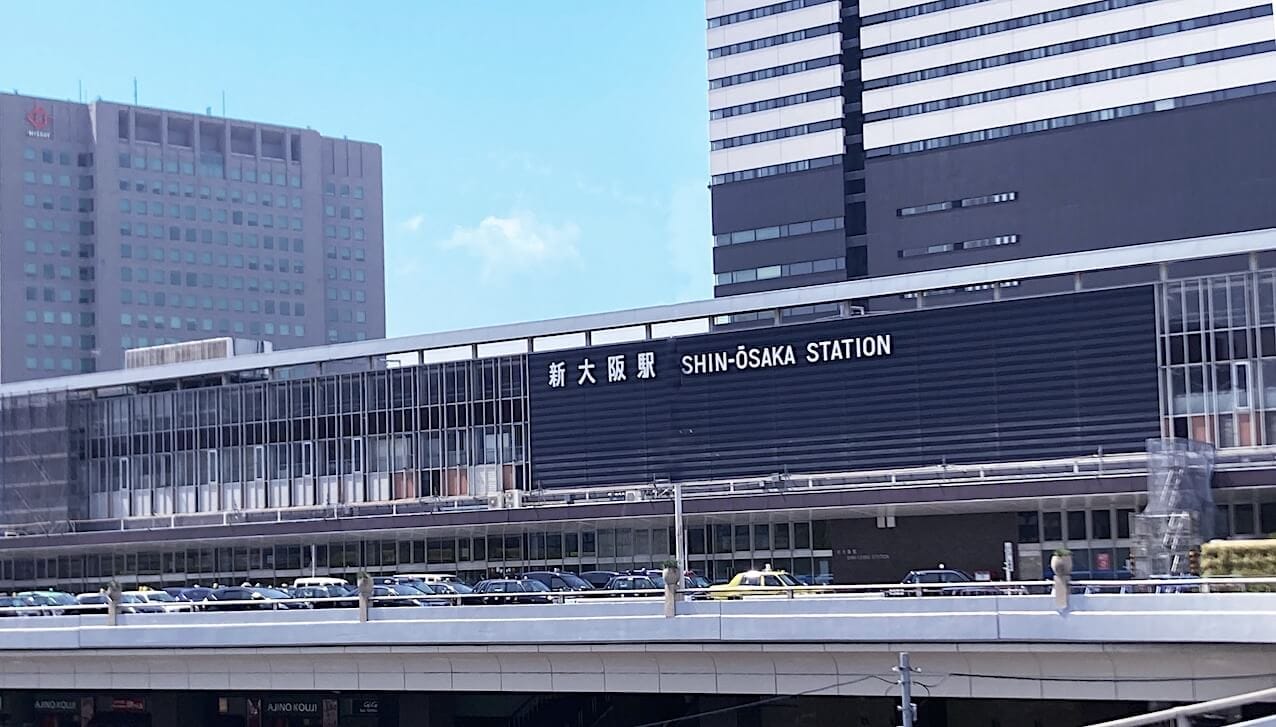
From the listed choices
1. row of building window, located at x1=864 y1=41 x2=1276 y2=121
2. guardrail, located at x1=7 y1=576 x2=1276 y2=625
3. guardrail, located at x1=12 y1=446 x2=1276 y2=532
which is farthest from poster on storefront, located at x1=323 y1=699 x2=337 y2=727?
row of building window, located at x1=864 y1=41 x2=1276 y2=121

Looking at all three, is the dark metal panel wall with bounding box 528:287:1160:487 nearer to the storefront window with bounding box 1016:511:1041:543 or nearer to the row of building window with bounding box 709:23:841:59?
the storefront window with bounding box 1016:511:1041:543

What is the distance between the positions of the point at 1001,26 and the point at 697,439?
57.4 m

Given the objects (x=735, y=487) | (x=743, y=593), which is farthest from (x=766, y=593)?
(x=735, y=487)

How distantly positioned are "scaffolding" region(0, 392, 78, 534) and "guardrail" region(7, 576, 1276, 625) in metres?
52.4

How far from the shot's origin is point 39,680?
54.3 metres

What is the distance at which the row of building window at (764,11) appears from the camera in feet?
458

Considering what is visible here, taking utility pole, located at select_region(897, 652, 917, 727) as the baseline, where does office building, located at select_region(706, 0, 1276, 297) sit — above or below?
above

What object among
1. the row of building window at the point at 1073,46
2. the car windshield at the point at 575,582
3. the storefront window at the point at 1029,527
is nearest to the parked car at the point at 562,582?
the car windshield at the point at 575,582

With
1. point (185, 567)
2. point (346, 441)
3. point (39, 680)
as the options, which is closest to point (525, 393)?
point (346, 441)

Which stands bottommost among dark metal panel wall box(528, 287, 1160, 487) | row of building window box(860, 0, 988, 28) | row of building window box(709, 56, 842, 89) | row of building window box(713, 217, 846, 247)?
dark metal panel wall box(528, 287, 1160, 487)

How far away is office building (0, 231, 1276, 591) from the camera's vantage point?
75938 mm

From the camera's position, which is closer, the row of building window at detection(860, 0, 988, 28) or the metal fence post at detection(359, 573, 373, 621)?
the metal fence post at detection(359, 573, 373, 621)

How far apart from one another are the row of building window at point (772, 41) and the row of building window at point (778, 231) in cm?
1416

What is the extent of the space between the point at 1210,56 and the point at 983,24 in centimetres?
1676
